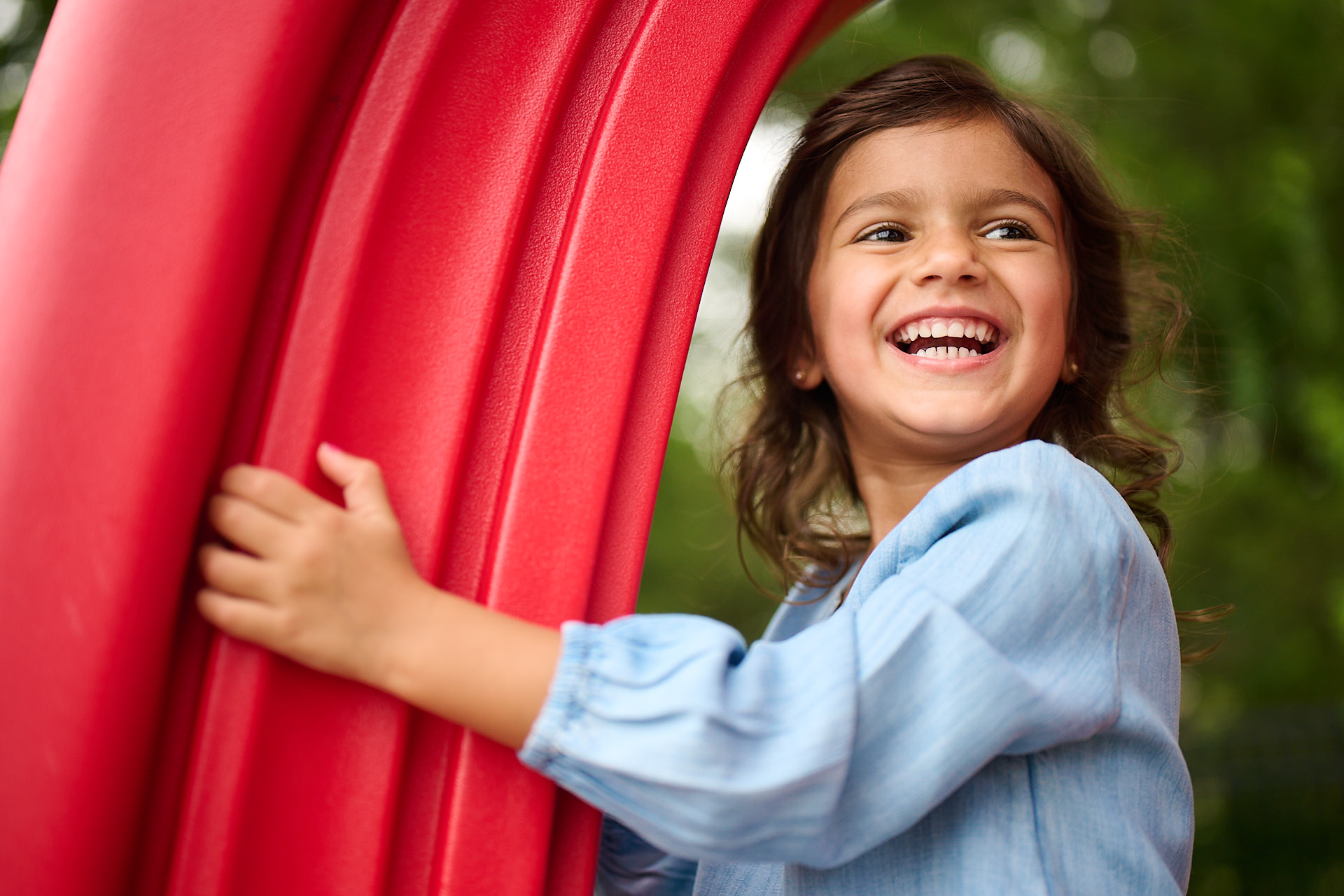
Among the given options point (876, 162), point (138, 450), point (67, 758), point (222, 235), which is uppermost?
point (876, 162)

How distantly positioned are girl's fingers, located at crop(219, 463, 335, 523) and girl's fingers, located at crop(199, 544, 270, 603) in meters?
0.04

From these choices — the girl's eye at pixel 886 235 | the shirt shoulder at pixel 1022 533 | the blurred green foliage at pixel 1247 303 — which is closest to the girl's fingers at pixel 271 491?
the shirt shoulder at pixel 1022 533

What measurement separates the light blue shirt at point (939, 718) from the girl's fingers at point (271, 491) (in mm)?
231

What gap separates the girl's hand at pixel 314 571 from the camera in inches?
28.2

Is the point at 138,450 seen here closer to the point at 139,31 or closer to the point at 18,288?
the point at 18,288

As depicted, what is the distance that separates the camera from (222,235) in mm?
693

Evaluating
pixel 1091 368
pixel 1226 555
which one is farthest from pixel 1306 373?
pixel 1091 368

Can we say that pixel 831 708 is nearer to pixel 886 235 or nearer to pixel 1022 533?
pixel 1022 533

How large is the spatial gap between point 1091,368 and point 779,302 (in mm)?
591

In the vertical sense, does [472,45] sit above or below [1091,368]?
below

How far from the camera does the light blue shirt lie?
0.74 metres

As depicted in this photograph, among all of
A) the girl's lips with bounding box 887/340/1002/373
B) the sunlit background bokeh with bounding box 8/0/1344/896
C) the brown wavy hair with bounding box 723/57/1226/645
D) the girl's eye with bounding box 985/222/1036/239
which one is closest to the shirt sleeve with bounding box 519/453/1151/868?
the girl's lips with bounding box 887/340/1002/373

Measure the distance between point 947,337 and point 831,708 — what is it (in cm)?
75

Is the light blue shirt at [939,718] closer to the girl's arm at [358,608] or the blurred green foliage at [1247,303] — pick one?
the girl's arm at [358,608]
